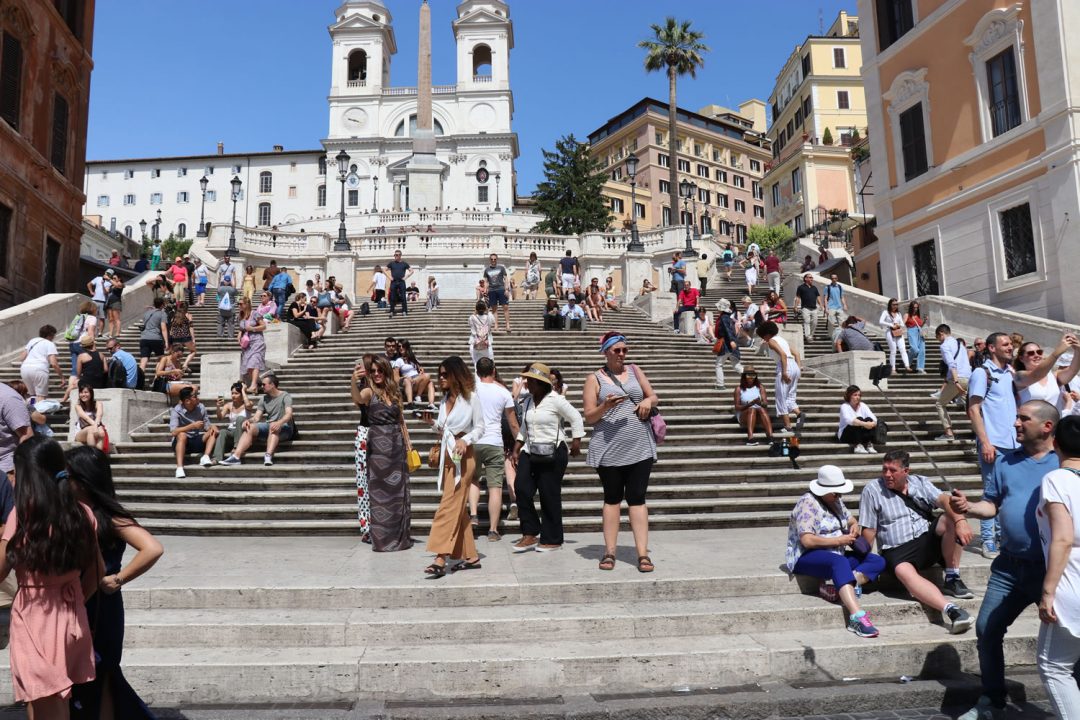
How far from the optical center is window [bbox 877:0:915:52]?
23391 mm

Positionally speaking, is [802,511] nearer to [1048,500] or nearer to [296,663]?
[1048,500]

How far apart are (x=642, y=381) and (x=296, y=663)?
3507 millimetres

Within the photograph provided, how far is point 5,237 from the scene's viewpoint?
66.4 ft

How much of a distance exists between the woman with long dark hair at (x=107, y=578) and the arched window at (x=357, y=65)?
261 feet

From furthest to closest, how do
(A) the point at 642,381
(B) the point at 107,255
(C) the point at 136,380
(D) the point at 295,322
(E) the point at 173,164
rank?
(E) the point at 173,164
(B) the point at 107,255
(D) the point at 295,322
(C) the point at 136,380
(A) the point at 642,381

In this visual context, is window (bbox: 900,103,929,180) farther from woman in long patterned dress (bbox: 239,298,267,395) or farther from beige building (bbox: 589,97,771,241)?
beige building (bbox: 589,97,771,241)

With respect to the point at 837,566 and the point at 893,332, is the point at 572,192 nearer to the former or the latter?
the point at 893,332

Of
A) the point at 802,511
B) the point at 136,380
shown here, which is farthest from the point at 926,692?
the point at 136,380

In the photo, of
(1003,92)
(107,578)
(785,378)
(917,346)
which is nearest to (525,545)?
(107,578)

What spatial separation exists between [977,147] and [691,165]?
67029 mm

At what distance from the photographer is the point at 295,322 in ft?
55.8

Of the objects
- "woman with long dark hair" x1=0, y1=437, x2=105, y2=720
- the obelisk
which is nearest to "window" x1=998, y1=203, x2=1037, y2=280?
"woman with long dark hair" x1=0, y1=437, x2=105, y2=720

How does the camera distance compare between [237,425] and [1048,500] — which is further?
[237,425]

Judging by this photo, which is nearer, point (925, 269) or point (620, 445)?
point (620, 445)
